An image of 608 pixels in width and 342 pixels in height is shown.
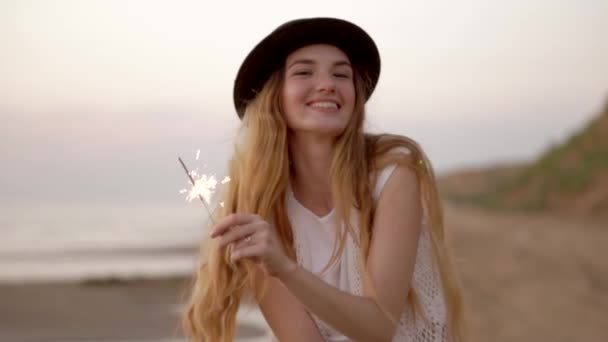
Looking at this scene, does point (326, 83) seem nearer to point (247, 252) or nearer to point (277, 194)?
point (277, 194)

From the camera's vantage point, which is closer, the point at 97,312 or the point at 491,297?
the point at 491,297

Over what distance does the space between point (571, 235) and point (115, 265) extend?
820 cm

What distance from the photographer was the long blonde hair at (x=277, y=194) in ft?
10.1

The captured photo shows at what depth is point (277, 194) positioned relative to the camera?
3.20 metres

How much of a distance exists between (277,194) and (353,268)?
37 centimetres

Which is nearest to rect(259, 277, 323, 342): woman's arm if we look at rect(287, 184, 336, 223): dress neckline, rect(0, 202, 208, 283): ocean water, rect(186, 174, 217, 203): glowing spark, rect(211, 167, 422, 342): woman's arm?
rect(211, 167, 422, 342): woman's arm

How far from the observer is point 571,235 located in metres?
11.3

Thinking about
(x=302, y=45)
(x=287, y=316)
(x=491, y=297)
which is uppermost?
(x=302, y=45)

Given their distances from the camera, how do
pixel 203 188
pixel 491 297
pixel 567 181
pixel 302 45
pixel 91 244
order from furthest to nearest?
pixel 91 244
pixel 567 181
pixel 491 297
pixel 302 45
pixel 203 188

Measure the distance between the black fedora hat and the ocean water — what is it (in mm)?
6534

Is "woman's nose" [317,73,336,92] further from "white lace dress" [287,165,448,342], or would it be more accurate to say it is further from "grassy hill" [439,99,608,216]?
"grassy hill" [439,99,608,216]

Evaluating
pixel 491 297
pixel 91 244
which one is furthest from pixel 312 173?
pixel 91 244

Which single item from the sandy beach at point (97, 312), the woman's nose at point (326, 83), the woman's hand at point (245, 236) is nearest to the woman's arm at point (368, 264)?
the woman's hand at point (245, 236)

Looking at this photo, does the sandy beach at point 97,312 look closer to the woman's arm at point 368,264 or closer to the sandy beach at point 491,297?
the sandy beach at point 491,297
